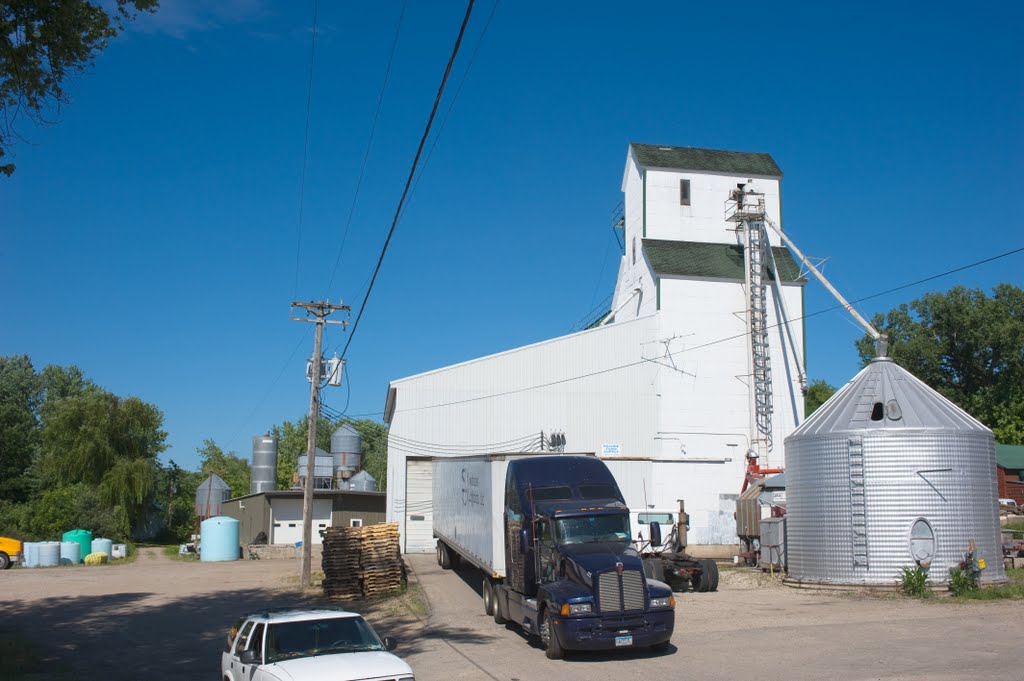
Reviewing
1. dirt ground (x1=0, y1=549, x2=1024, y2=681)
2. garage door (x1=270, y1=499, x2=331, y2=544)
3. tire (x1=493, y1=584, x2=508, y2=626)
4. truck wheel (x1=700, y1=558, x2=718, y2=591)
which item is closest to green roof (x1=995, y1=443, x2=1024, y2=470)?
dirt ground (x1=0, y1=549, x2=1024, y2=681)

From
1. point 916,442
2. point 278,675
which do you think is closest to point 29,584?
point 278,675

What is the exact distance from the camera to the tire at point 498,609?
19672mm

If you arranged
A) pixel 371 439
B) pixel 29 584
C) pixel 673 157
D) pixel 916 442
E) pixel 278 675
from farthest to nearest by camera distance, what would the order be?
pixel 371 439, pixel 673 157, pixel 29 584, pixel 916 442, pixel 278 675

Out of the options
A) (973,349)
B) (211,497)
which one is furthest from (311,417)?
(973,349)

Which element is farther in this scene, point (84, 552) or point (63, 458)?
point (63, 458)

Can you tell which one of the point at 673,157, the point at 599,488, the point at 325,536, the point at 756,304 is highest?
the point at 673,157

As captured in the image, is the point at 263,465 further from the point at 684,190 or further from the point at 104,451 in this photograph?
the point at 684,190

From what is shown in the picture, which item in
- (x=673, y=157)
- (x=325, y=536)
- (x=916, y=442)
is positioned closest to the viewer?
(x=916, y=442)

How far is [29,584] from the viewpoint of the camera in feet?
106

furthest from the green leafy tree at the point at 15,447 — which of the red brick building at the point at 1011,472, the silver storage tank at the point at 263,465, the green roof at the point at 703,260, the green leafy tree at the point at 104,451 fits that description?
the red brick building at the point at 1011,472

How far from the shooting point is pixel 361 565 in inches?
1044

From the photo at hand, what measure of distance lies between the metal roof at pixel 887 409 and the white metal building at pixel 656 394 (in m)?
11.8

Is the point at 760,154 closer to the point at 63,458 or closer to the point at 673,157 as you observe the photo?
the point at 673,157

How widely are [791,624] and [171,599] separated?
18.9 m
